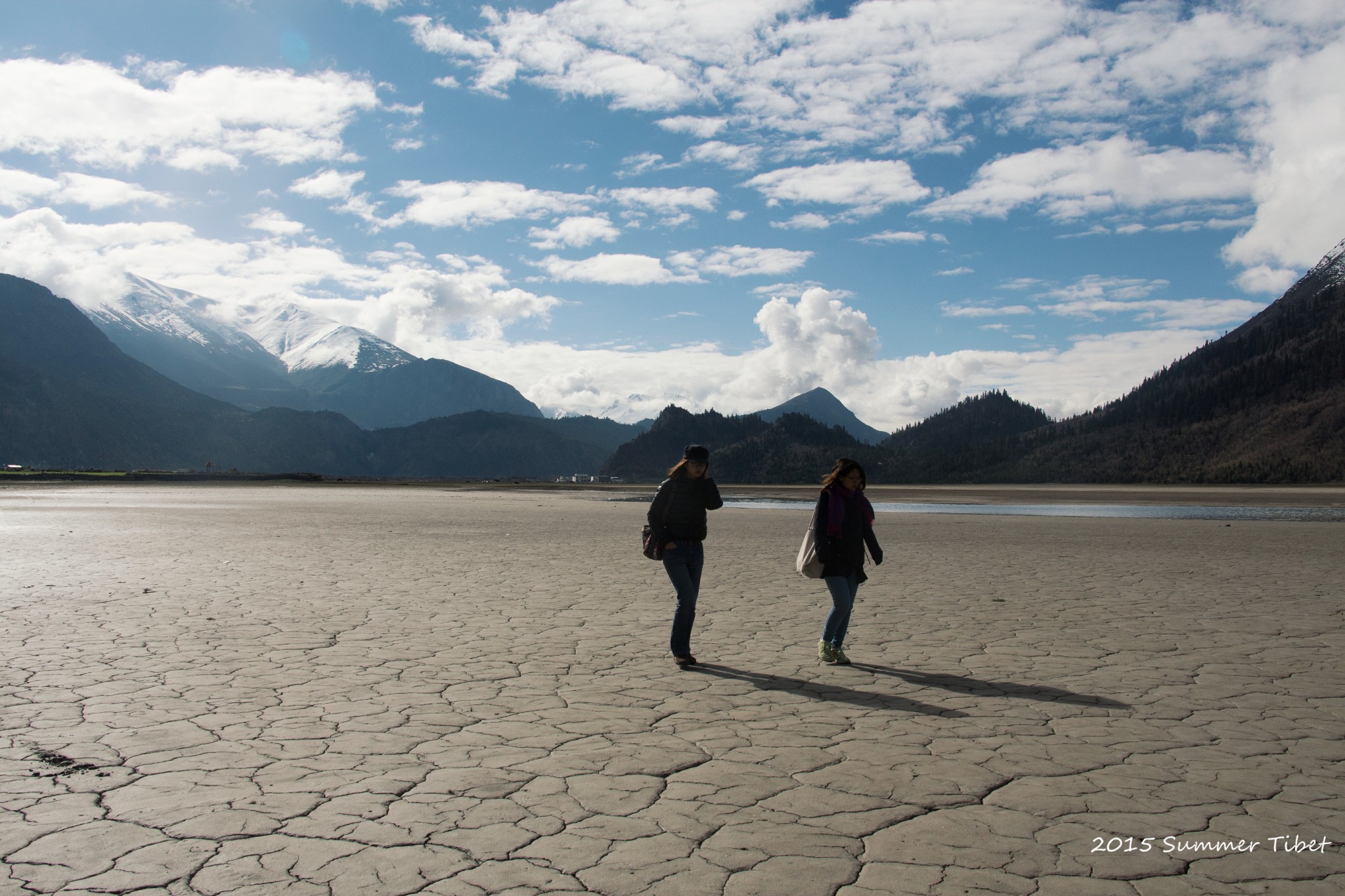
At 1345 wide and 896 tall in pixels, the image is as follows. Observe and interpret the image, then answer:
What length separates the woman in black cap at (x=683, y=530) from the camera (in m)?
7.18

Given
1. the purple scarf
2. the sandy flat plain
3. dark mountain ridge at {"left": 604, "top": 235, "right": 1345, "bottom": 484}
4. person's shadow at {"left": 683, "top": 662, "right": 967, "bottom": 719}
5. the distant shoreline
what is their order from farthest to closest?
dark mountain ridge at {"left": 604, "top": 235, "right": 1345, "bottom": 484}, the distant shoreline, the purple scarf, person's shadow at {"left": 683, "top": 662, "right": 967, "bottom": 719}, the sandy flat plain

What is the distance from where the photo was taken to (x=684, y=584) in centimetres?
722

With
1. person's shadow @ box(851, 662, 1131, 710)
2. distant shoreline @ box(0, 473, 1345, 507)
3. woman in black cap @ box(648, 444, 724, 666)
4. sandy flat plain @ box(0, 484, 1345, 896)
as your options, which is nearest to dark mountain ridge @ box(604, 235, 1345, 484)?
distant shoreline @ box(0, 473, 1345, 507)

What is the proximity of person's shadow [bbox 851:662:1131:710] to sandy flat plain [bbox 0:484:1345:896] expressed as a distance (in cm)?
4

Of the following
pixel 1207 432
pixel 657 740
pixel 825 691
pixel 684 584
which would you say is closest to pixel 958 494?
pixel 684 584

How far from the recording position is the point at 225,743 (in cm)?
496

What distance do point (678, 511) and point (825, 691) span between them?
1911 millimetres

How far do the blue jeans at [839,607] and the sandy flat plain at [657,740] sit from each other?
0.31 m

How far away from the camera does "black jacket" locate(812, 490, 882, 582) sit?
7200 millimetres

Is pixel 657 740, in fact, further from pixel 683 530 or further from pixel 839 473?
pixel 839 473

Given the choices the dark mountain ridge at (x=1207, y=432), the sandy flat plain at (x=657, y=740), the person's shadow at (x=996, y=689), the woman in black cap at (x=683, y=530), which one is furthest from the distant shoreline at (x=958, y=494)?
the woman in black cap at (x=683, y=530)

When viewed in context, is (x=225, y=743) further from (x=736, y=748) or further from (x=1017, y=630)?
(x=1017, y=630)

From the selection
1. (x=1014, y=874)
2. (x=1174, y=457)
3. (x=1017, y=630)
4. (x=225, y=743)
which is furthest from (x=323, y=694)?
(x=1174, y=457)

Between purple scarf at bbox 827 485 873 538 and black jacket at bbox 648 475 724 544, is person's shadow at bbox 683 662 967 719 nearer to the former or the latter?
black jacket at bbox 648 475 724 544
